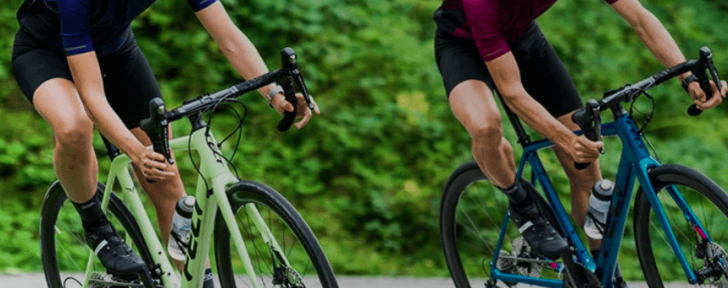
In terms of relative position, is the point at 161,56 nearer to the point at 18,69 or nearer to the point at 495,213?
the point at 495,213

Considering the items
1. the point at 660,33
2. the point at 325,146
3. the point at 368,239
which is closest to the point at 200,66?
the point at 325,146

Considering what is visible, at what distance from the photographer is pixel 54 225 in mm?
4766

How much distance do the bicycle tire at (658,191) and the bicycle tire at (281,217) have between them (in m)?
1.29

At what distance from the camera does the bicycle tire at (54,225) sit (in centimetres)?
425

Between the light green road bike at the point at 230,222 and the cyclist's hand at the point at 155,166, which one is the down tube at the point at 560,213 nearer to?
the light green road bike at the point at 230,222

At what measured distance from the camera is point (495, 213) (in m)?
5.99

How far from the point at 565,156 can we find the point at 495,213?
1.47 metres

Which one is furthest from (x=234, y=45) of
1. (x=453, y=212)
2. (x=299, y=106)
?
(x=453, y=212)

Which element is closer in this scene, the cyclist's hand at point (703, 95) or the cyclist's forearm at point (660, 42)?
the cyclist's hand at point (703, 95)

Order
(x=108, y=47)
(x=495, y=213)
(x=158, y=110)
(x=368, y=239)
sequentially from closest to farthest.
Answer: (x=158, y=110) < (x=108, y=47) < (x=495, y=213) < (x=368, y=239)

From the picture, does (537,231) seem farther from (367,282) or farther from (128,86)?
(128,86)

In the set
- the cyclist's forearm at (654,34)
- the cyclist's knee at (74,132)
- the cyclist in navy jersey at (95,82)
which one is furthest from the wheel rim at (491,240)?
the cyclist's knee at (74,132)

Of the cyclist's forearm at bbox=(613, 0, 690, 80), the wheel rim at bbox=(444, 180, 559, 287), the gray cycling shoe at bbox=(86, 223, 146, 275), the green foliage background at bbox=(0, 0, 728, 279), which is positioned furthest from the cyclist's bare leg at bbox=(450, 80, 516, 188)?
the green foliage background at bbox=(0, 0, 728, 279)

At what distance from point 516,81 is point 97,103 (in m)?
1.60
